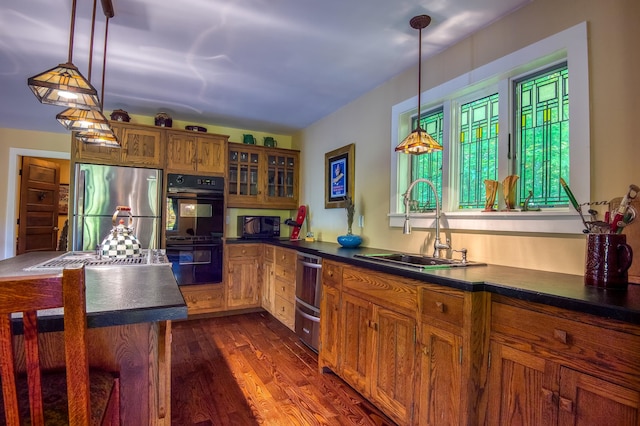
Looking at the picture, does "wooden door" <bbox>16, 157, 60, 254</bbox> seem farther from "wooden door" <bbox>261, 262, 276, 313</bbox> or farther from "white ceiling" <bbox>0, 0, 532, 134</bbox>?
"wooden door" <bbox>261, 262, 276, 313</bbox>

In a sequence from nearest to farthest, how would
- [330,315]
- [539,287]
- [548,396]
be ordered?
[548,396]
[539,287]
[330,315]

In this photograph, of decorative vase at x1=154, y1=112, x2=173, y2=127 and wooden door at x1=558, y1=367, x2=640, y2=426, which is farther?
decorative vase at x1=154, y1=112, x2=173, y2=127

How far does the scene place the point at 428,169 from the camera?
2.57 m

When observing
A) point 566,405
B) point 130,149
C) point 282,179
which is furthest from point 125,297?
point 282,179

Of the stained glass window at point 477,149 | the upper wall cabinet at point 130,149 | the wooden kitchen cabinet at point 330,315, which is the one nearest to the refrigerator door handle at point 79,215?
the upper wall cabinet at point 130,149

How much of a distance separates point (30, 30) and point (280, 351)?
2.97 metres

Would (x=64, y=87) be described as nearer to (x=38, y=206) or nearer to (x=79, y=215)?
(x=79, y=215)

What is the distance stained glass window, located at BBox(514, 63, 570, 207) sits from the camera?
1737 millimetres

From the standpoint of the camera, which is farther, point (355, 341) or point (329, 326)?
point (329, 326)

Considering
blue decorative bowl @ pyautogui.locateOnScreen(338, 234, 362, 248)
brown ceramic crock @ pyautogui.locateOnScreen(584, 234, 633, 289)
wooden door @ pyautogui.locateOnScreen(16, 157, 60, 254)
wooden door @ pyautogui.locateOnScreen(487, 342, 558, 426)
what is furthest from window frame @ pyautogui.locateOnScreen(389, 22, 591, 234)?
wooden door @ pyautogui.locateOnScreen(16, 157, 60, 254)

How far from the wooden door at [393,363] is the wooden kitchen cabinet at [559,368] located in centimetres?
42

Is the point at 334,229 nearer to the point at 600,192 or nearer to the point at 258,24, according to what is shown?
the point at 258,24

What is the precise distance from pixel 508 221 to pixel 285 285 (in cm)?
219

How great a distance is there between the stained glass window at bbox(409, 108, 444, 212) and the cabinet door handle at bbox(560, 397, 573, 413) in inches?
58.0
